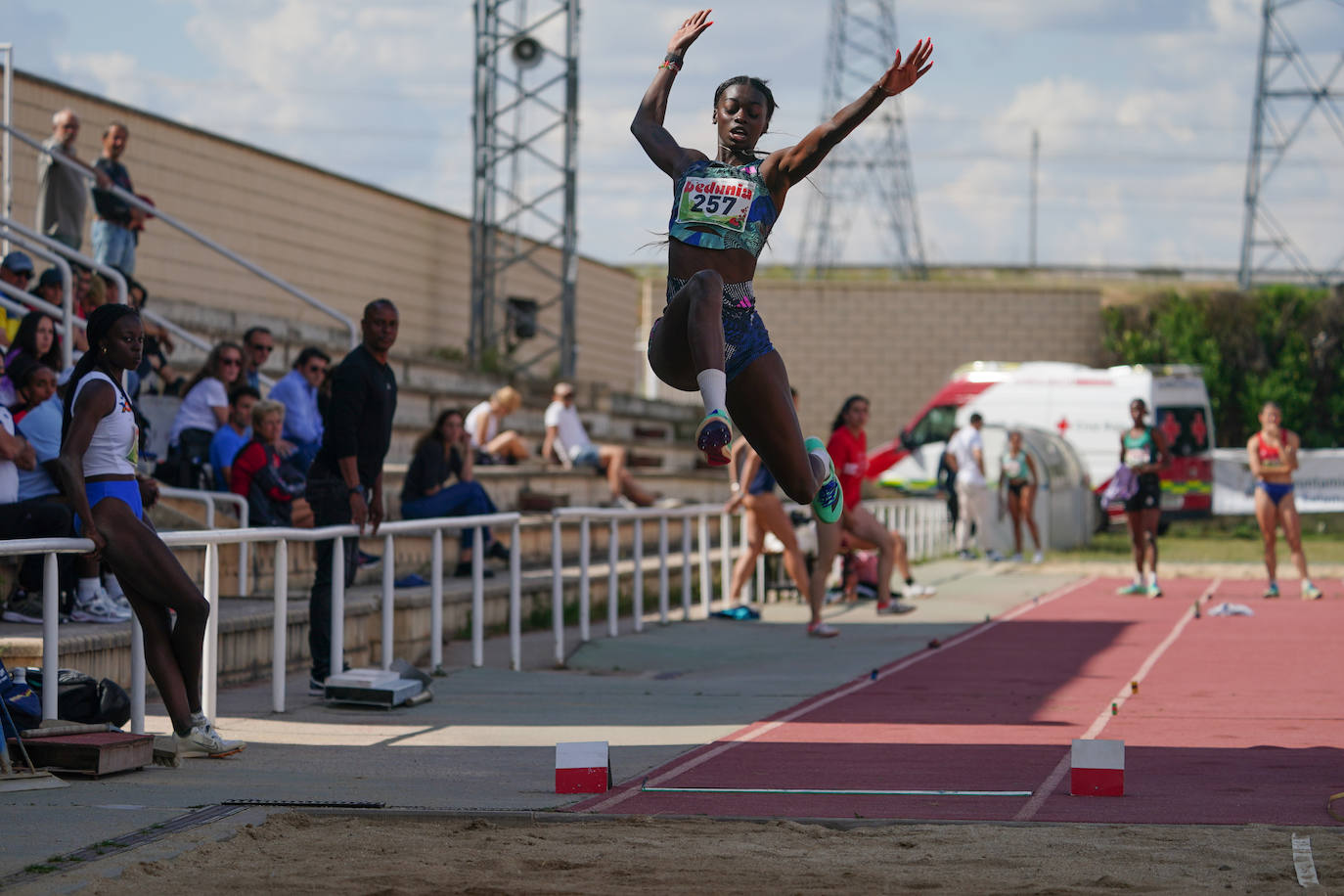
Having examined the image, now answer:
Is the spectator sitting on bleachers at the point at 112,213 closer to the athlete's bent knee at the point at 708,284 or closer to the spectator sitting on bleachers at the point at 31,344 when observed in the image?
the spectator sitting on bleachers at the point at 31,344

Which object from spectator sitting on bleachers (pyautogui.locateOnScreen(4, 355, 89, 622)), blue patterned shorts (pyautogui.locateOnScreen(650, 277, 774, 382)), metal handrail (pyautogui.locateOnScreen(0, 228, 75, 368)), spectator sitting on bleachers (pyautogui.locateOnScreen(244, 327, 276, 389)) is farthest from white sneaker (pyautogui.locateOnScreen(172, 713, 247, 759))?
spectator sitting on bleachers (pyautogui.locateOnScreen(244, 327, 276, 389))

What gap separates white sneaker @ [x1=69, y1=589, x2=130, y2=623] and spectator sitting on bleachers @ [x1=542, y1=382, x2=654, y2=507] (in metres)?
9.21

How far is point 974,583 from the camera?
65.5 feet

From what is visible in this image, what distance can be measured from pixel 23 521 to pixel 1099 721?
6012 mm

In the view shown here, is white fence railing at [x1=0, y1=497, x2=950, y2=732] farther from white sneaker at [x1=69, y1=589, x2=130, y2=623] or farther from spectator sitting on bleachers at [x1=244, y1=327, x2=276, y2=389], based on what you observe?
spectator sitting on bleachers at [x1=244, y1=327, x2=276, y2=389]

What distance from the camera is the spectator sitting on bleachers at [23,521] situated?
8898 millimetres

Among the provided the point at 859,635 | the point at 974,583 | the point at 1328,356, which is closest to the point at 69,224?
the point at 859,635

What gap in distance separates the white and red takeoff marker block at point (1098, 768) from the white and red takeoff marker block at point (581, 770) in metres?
1.90

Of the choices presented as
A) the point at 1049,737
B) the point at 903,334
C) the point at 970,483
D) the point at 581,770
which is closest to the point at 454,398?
the point at 970,483

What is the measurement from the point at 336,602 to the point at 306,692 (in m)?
0.81

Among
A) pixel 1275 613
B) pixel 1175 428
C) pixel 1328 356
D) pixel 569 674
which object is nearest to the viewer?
pixel 569 674

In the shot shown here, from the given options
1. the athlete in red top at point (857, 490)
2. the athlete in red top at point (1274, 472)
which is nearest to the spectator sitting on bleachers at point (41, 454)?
the athlete in red top at point (857, 490)

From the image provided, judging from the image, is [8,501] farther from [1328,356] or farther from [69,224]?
[1328,356]

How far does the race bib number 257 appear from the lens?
20.4 ft
